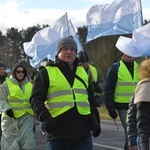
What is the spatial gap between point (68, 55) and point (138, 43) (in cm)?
324

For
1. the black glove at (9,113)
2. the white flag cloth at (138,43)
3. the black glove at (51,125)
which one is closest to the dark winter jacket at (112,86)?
the white flag cloth at (138,43)

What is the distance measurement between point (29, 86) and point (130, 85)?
1.52m

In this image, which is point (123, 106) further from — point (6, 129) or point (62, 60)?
point (62, 60)

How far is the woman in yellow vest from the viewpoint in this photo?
733 cm

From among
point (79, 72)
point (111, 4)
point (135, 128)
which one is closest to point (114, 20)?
point (111, 4)

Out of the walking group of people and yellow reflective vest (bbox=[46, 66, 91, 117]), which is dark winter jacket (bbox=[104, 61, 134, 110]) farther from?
yellow reflective vest (bbox=[46, 66, 91, 117])

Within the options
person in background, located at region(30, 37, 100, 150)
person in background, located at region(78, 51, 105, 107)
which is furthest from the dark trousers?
person in background, located at region(78, 51, 105, 107)

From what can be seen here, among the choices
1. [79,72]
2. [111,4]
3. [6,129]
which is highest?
[111,4]

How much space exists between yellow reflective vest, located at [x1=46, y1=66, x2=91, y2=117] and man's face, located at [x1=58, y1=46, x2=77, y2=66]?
15 centimetres

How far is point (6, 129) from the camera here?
751 centimetres

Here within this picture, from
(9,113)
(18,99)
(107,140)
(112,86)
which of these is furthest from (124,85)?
(107,140)

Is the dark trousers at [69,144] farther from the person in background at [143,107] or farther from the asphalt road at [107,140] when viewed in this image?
the asphalt road at [107,140]

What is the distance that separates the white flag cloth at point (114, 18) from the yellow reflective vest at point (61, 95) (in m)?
5.61

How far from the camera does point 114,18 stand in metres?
11.5
